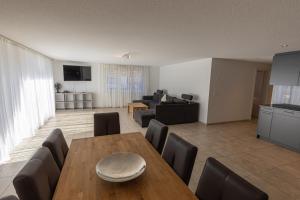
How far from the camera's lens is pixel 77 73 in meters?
7.25

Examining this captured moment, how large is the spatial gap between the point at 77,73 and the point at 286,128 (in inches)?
306

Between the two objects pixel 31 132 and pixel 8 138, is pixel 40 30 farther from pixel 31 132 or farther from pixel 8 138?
pixel 31 132

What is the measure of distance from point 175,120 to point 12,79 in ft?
14.3

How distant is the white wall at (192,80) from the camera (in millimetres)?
5191

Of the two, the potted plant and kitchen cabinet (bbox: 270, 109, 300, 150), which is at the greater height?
the potted plant

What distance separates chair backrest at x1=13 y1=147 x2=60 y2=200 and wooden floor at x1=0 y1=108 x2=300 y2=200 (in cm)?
143

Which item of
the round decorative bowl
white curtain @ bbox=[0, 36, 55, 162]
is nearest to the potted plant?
white curtain @ bbox=[0, 36, 55, 162]

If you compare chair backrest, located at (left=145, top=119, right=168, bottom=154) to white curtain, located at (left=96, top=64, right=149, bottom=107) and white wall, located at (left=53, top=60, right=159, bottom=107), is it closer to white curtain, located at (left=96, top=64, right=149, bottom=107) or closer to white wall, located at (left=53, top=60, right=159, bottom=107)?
white curtain, located at (left=96, top=64, right=149, bottom=107)

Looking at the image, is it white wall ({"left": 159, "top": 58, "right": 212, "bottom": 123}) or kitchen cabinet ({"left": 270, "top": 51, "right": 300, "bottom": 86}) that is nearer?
kitchen cabinet ({"left": 270, "top": 51, "right": 300, "bottom": 86})

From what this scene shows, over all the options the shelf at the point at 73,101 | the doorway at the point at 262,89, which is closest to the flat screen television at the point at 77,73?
the shelf at the point at 73,101

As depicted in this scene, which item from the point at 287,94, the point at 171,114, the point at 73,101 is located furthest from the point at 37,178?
the point at 73,101

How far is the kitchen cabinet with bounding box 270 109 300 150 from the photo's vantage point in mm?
3336

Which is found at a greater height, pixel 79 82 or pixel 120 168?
pixel 79 82

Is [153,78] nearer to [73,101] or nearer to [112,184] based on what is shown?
[73,101]
